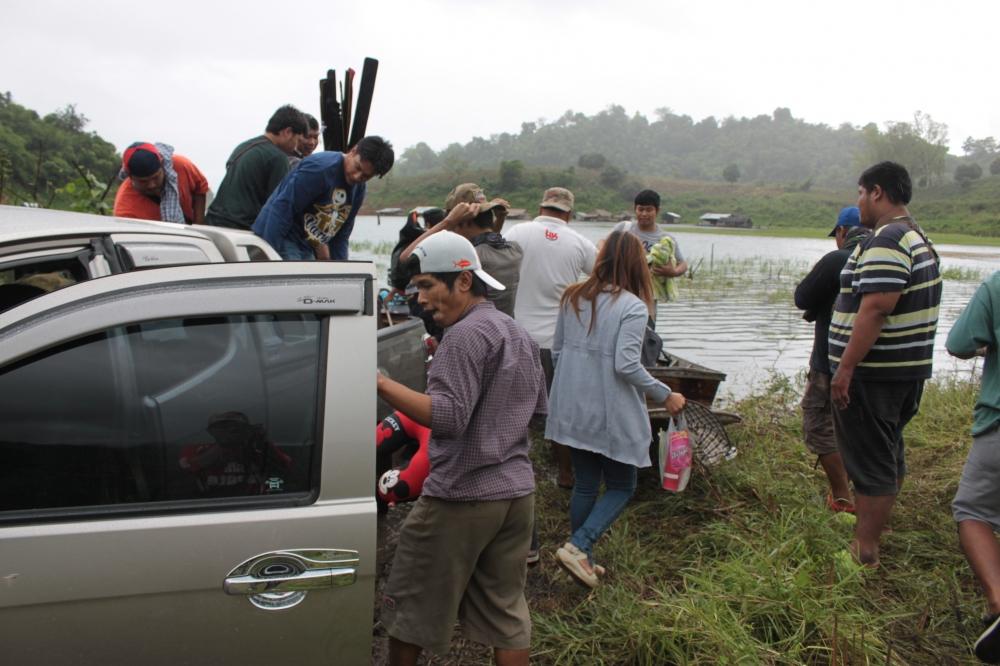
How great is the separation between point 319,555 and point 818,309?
367cm

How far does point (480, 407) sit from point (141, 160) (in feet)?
10.5

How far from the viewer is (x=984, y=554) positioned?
2.94 meters

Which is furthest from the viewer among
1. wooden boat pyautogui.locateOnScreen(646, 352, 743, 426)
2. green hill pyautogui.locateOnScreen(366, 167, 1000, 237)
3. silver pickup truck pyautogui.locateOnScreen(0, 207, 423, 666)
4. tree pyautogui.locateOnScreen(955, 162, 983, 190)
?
tree pyautogui.locateOnScreen(955, 162, 983, 190)

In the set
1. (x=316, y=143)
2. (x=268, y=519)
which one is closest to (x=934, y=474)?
(x=268, y=519)

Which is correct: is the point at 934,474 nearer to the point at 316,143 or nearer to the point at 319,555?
the point at 319,555

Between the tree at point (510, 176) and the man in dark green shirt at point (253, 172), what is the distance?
141 feet

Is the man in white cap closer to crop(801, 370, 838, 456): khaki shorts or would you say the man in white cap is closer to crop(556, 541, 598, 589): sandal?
crop(556, 541, 598, 589): sandal

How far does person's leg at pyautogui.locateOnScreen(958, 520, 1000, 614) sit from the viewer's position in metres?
2.87

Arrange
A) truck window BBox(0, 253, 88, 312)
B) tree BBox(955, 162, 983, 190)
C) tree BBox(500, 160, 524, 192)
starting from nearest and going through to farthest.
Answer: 1. truck window BBox(0, 253, 88, 312)
2. tree BBox(500, 160, 524, 192)
3. tree BBox(955, 162, 983, 190)

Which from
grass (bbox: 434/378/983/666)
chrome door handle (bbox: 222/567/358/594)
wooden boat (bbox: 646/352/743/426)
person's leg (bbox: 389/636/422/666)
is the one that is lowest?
grass (bbox: 434/378/983/666)

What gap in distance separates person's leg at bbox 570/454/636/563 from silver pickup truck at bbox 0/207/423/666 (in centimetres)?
164

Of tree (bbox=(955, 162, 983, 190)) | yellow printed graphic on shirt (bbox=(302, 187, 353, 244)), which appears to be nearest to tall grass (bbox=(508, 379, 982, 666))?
yellow printed graphic on shirt (bbox=(302, 187, 353, 244))

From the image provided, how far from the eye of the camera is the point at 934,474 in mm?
5078

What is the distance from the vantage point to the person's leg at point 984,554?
113 inches
